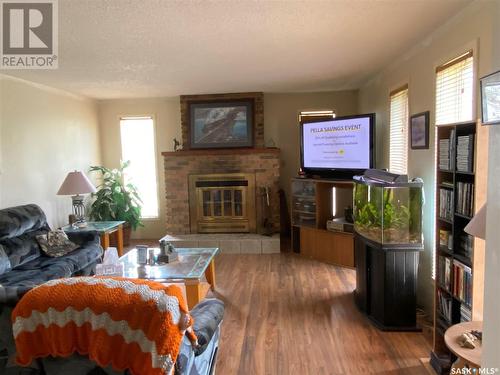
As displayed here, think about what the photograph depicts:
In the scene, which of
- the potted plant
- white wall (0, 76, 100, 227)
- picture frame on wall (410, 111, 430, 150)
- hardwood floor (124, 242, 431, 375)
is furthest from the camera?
the potted plant

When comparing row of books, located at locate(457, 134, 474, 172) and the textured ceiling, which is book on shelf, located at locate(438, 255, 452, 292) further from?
the textured ceiling

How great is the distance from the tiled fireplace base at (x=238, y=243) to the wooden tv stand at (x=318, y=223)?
346 mm

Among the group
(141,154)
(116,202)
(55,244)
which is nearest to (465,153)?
(55,244)

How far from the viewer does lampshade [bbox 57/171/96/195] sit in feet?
14.5

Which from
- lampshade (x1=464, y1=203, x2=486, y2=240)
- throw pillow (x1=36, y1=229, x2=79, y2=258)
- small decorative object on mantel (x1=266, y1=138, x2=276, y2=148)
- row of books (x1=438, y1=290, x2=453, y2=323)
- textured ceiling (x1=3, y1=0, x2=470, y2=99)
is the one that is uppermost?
textured ceiling (x1=3, y1=0, x2=470, y2=99)

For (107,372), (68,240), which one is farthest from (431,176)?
(68,240)

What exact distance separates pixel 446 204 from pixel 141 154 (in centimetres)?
497

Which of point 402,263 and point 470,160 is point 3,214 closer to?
point 402,263

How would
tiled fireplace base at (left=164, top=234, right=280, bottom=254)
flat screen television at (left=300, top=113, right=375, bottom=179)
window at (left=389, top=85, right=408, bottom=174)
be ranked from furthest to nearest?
tiled fireplace base at (left=164, top=234, right=280, bottom=254) < flat screen television at (left=300, top=113, right=375, bottom=179) < window at (left=389, top=85, right=408, bottom=174)

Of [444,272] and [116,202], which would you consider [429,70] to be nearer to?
[444,272]

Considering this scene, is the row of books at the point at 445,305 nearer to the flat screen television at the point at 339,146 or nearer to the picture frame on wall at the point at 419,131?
the picture frame on wall at the point at 419,131

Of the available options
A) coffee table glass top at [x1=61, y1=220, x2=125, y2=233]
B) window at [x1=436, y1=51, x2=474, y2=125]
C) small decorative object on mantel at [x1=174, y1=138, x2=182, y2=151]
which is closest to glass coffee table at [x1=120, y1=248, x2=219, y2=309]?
coffee table glass top at [x1=61, y1=220, x2=125, y2=233]

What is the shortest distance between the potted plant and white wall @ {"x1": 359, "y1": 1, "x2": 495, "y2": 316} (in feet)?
12.4

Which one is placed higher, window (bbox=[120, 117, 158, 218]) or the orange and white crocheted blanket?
window (bbox=[120, 117, 158, 218])
